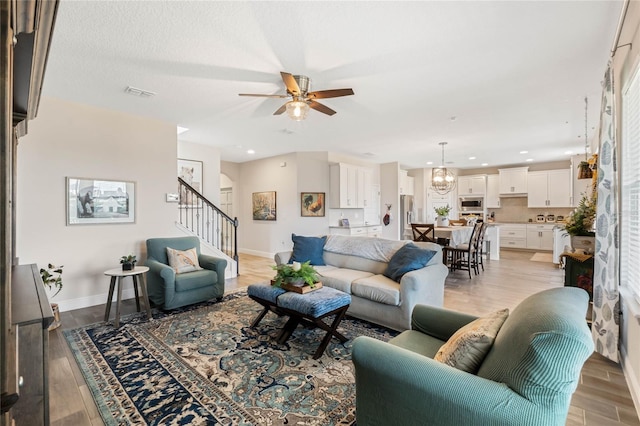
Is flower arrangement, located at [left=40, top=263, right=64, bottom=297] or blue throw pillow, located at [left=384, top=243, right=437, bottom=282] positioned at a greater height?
blue throw pillow, located at [left=384, top=243, right=437, bottom=282]

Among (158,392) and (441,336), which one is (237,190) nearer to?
(158,392)

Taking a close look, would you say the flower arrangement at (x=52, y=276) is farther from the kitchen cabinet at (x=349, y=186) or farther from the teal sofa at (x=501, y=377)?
the kitchen cabinet at (x=349, y=186)

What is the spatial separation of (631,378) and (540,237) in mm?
7948

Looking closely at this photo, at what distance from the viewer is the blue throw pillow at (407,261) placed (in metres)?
3.26

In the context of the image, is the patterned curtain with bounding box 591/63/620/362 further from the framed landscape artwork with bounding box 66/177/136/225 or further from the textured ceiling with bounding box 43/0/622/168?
the framed landscape artwork with bounding box 66/177/136/225

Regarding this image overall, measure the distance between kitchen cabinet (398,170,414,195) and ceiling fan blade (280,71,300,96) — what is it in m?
7.18

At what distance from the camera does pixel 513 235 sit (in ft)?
30.3

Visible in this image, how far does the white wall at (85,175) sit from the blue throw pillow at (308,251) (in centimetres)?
217

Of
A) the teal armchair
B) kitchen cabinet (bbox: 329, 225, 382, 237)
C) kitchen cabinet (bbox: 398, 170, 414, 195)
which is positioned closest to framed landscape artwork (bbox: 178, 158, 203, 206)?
the teal armchair

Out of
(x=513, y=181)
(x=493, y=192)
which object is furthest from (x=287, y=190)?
(x=513, y=181)

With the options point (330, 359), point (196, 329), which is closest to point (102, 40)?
point (196, 329)

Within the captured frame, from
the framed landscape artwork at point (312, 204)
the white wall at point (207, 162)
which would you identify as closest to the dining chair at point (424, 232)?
the framed landscape artwork at point (312, 204)

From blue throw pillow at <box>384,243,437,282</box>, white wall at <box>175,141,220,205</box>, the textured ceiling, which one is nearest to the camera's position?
the textured ceiling

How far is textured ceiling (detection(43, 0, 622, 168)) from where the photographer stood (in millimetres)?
2170
